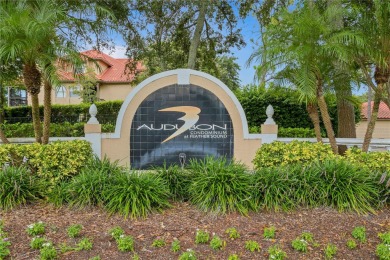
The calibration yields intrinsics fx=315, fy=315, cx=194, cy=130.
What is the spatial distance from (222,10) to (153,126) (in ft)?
24.1

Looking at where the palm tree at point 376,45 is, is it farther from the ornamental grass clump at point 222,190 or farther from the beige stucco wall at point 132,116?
the ornamental grass clump at point 222,190

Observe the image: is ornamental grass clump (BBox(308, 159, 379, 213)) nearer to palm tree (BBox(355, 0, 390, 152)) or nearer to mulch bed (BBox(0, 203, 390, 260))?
mulch bed (BBox(0, 203, 390, 260))

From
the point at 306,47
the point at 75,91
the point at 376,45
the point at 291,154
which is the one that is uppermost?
the point at 75,91

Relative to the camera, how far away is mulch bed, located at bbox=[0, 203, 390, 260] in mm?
3967

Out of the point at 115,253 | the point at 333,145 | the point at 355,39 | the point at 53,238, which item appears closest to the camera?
the point at 115,253

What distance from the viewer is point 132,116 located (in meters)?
8.29

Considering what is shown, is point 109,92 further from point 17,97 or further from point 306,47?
point 306,47

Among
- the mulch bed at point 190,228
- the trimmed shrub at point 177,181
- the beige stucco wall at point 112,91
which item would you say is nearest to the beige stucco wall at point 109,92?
the beige stucco wall at point 112,91

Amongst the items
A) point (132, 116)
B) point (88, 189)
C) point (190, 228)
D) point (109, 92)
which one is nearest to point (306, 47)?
point (190, 228)

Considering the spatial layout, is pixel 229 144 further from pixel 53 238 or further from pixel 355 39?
pixel 53 238

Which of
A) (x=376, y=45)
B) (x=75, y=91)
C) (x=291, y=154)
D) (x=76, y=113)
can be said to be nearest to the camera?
(x=291, y=154)

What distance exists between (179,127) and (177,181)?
2.88m

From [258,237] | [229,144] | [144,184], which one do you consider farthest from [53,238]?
[229,144]

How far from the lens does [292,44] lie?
21.2 ft
